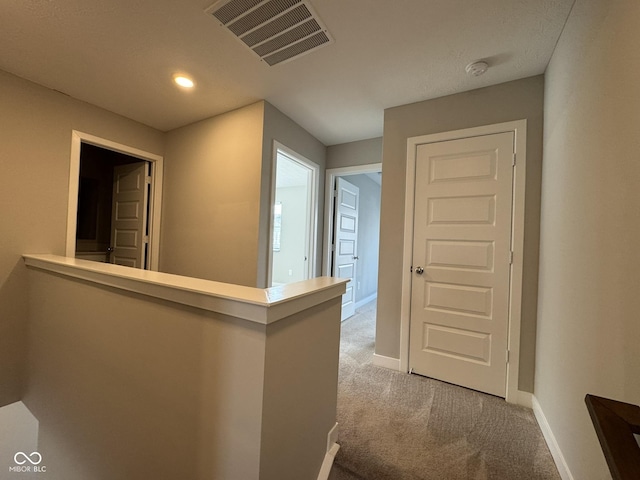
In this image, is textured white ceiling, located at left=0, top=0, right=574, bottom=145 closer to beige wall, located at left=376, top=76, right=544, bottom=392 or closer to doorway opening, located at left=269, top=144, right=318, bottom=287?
beige wall, located at left=376, top=76, right=544, bottom=392

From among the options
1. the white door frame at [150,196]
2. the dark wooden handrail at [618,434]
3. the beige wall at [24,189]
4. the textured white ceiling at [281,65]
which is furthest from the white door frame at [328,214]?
the dark wooden handrail at [618,434]

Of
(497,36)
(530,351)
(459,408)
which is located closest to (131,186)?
(497,36)

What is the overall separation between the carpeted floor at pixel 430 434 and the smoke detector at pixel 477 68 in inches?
97.9

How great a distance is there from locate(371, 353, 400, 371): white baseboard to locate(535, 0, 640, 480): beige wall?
3.49 ft

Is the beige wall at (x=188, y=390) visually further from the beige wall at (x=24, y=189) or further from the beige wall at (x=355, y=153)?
the beige wall at (x=355, y=153)

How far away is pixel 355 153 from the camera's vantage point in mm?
3379

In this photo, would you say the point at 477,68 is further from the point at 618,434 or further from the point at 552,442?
the point at 552,442

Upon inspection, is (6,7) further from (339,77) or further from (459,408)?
(459,408)

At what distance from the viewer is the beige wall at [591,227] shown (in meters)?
0.90

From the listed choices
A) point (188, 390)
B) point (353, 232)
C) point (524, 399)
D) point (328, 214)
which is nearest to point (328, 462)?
point (188, 390)

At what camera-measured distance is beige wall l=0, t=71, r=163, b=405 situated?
211 cm

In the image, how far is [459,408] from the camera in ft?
6.13

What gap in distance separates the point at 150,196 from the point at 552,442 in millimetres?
4188

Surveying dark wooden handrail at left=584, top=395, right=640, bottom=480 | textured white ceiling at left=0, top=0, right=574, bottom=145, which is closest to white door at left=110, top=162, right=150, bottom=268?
textured white ceiling at left=0, top=0, right=574, bottom=145
